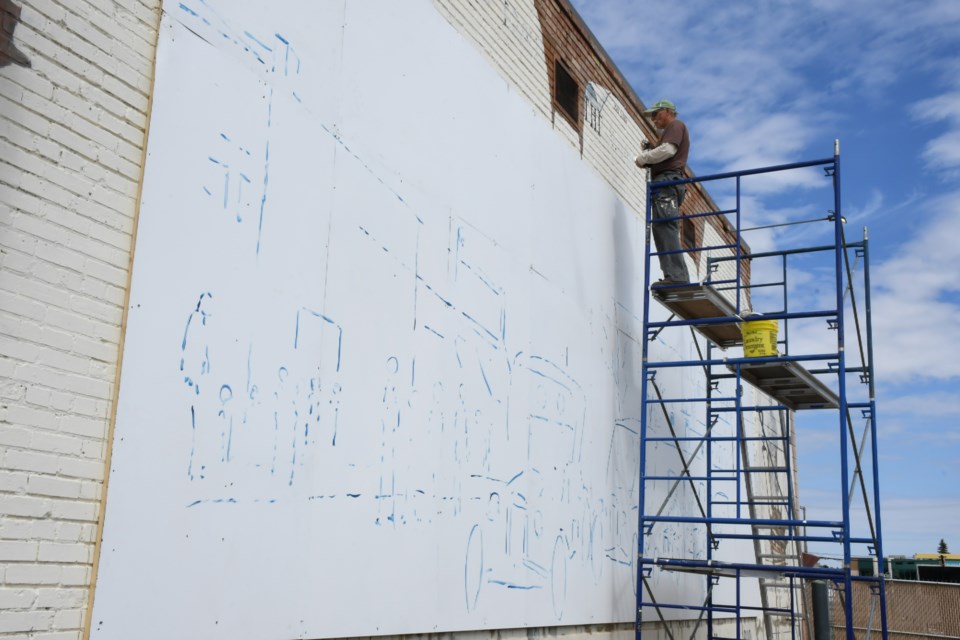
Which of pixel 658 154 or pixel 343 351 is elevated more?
pixel 658 154

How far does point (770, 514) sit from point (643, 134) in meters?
7.13

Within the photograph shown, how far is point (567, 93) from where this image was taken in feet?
28.7

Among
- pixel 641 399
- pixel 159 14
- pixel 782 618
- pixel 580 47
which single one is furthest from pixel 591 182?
pixel 782 618

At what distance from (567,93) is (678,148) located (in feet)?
4.40

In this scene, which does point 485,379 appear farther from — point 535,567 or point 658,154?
point 658,154

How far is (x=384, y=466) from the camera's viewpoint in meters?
5.14

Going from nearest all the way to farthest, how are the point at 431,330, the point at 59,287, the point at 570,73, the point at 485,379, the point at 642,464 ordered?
the point at 59,287 < the point at 431,330 < the point at 485,379 < the point at 642,464 < the point at 570,73

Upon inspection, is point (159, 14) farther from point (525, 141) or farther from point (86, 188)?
point (525, 141)

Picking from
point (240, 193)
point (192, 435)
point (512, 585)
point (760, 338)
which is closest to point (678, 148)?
point (760, 338)

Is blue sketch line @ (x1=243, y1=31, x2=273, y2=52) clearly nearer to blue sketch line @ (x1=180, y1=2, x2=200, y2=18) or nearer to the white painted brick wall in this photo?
blue sketch line @ (x1=180, y1=2, x2=200, y2=18)

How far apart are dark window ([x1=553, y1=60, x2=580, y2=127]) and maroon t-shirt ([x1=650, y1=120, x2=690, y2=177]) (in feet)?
3.26

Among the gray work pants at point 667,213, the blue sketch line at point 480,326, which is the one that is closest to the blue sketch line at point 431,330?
the blue sketch line at point 480,326

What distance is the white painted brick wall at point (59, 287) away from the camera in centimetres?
327

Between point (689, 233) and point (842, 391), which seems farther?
point (689, 233)
